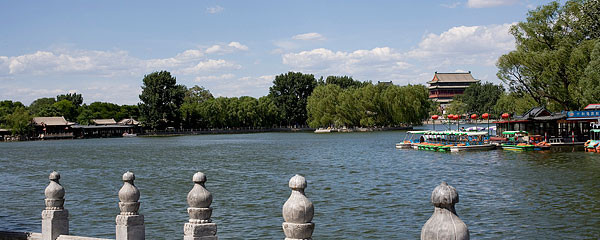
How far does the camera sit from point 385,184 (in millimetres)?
36438

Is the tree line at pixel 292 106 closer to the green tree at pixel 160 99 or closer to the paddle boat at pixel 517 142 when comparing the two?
the green tree at pixel 160 99

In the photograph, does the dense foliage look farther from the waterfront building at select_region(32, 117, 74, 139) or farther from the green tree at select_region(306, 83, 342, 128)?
the waterfront building at select_region(32, 117, 74, 139)

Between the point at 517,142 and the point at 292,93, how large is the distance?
111 meters

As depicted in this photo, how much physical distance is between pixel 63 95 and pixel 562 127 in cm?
16748

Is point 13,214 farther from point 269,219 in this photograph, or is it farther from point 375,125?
point 375,125

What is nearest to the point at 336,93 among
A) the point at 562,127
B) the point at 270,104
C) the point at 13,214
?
the point at 270,104

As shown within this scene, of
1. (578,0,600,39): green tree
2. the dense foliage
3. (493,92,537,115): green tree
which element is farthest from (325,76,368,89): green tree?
(578,0,600,39): green tree

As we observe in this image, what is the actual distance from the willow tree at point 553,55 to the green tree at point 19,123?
4673 inches

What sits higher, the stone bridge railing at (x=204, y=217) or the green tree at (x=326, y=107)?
the green tree at (x=326, y=107)

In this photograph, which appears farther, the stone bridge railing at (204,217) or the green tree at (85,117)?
the green tree at (85,117)

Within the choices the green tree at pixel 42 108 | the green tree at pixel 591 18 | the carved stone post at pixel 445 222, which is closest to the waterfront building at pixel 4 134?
the green tree at pixel 42 108

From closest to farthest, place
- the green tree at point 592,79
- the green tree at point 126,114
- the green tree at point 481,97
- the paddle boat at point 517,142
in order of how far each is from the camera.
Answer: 1. the green tree at point 592,79
2. the paddle boat at point 517,142
3. the green tree at point 481,97
4. the green tree at point 126,114

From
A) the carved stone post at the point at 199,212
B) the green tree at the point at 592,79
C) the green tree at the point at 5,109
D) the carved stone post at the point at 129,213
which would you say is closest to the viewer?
the carved stone post at the point at 199,212

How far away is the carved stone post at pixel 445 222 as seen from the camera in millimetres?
5123
